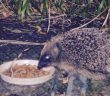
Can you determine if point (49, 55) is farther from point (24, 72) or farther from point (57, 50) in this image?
point (24, 72)

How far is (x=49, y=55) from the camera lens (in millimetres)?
4516

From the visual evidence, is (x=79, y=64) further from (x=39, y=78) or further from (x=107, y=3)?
(x=107, y=3)

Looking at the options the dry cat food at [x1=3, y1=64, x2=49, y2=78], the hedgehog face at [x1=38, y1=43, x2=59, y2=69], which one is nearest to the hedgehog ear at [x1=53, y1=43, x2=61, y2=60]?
the hedgehog face at [x1=38, y1=43, x2=59, y2=69]

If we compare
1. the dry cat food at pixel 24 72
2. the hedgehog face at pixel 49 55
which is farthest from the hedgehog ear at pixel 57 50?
the dry cat food at pixel 24 72

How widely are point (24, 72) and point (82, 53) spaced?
2.45ft

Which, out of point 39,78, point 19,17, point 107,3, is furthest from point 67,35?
point 19,17

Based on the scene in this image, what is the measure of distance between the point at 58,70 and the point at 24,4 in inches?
49.1

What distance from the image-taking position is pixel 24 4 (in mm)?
5316

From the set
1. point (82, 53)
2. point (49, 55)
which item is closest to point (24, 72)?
point (49, 55)

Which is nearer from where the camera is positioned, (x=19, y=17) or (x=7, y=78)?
(x=7, y=78)

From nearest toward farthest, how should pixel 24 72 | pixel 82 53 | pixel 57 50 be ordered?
pixel 82 53 < pixel 24 72 < pixel 57 50

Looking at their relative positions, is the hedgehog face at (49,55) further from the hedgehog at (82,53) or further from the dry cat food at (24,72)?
the dry cat food at (24,72)

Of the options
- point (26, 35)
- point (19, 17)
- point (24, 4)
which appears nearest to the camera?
point (24, 4)

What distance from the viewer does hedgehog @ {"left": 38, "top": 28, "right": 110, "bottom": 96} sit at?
3.93 m
